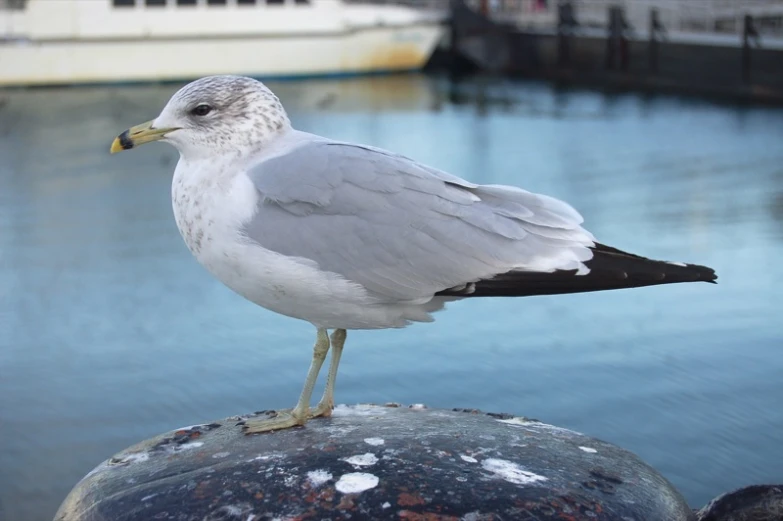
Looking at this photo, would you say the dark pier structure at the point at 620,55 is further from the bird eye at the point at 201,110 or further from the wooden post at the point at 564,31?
the bird eye at the point at 201,110

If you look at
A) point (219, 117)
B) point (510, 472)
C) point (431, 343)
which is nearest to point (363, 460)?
point (510, 472)

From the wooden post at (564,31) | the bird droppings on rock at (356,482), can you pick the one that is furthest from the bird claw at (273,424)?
the wooden post at (564,31)

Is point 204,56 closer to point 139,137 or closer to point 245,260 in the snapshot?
point 139,137

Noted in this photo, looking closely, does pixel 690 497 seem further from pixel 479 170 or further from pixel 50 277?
pixel 479 170

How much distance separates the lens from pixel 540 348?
5.95 meters

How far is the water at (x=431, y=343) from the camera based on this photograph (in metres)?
5.01

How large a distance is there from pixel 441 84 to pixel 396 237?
763 inches

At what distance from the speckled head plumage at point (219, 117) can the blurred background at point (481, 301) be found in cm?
196

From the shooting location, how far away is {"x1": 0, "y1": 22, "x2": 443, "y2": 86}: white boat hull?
21266 millimetres

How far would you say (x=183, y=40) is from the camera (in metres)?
21.9

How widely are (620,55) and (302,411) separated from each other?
1881 cm

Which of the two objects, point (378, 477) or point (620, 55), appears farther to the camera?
point (620, 55)

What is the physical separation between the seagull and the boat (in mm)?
19264

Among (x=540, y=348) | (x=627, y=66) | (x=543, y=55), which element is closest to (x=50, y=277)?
(x=540, y=348)
